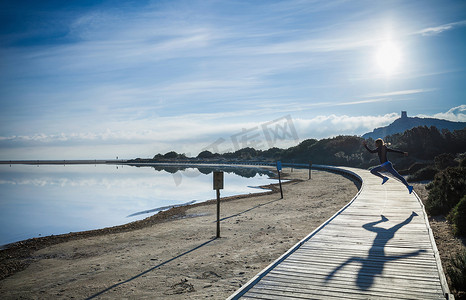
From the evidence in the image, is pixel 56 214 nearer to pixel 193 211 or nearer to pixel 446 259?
pixel 193 211

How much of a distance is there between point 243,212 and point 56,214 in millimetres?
12680

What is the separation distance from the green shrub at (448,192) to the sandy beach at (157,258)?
3.63m

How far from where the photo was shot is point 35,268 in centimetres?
809

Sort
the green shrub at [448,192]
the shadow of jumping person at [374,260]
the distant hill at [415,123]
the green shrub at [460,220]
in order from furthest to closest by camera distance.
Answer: the distant hill at [415,123], the green shrub at [448,192], the green shrub at [460,220], the shadow of jumping person at [374,260]

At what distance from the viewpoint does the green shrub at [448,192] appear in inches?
383

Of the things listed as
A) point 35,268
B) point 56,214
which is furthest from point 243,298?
point 56,214

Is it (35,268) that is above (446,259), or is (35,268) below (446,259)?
below

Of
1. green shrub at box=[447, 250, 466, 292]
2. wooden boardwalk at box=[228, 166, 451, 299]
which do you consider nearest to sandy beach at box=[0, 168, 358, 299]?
wooden boardwalk at box=[228, 166, 451, 299]

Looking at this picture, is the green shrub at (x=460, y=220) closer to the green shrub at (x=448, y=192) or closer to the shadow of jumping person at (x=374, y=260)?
the shadow of jumping person at (x=374, y=260)

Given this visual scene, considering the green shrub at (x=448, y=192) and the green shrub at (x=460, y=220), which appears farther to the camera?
the green shrub at (x=448, y=192)

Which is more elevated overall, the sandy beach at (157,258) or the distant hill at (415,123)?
the distant hill at (415,123)

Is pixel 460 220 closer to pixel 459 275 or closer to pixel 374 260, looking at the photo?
pixel 459 275

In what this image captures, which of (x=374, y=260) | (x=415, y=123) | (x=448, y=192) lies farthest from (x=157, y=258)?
(x=415, y=123)

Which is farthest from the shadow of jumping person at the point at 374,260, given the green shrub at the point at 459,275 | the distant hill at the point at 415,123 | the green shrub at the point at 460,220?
the distant hill at the point at 415,123
